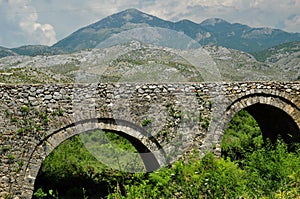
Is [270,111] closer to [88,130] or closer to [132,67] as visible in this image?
[88,130]

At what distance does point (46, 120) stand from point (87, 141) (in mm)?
8257

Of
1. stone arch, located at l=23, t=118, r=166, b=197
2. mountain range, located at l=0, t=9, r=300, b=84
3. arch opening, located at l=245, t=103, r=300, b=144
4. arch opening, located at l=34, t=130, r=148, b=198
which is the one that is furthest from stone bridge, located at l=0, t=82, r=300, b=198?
mountain range, located at l=0, t=9, r=300, b=84

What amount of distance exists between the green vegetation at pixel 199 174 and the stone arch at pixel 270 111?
719 millimetres

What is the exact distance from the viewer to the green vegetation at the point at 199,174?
22.5 feet

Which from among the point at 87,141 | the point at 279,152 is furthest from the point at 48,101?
the point at 87,141

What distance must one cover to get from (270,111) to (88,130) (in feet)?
21.2

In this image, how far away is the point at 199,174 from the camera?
26.1 feet

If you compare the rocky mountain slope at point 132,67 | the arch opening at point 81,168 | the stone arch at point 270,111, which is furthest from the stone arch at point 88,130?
the rocky mountain slope at point 132,67

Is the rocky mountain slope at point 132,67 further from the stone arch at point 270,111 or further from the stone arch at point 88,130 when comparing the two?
the stone arch at point 88,130

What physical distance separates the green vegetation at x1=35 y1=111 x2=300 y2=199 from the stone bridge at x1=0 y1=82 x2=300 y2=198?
70 cm

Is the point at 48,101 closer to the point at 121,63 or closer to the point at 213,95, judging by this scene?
the point at 213,95

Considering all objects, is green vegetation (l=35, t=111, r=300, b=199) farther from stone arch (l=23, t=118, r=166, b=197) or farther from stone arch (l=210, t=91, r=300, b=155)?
stone arch (l=210, t=91, r=300, b=155)

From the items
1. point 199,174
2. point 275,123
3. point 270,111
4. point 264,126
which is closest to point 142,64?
point 264,126

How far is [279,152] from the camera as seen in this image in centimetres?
1041
